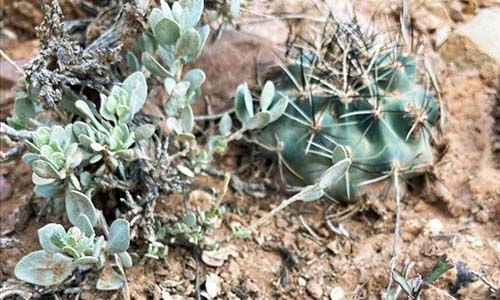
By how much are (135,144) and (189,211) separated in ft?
0.76

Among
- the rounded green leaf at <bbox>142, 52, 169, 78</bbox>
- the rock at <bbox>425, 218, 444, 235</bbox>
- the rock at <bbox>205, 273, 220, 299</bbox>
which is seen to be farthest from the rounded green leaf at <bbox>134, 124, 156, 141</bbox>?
the rock at <bbox>425, 218, 444, 235</bbox>

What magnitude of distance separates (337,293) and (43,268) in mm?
698

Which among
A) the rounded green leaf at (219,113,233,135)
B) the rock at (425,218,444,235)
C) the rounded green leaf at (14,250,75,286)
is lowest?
the rock at (425,218,444,235)

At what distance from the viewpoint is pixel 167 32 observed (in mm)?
1809

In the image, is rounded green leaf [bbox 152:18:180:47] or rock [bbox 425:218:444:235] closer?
rounded green leaf [bbox 152:18:180:47]

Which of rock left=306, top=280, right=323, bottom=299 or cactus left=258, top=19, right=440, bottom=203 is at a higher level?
cactus left=258, top=19, right=440, bottom=203

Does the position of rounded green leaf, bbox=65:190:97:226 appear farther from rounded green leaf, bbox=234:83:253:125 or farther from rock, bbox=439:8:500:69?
rock, bbox=439:8:500:69

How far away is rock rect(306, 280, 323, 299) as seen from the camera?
1.87 metres

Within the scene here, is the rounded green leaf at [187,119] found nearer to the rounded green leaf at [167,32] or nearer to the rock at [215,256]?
the rounded green leaf at [167,32]

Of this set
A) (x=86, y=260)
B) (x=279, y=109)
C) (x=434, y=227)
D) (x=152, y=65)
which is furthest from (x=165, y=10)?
(x=434, y=227)

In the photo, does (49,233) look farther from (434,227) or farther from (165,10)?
(434,227)

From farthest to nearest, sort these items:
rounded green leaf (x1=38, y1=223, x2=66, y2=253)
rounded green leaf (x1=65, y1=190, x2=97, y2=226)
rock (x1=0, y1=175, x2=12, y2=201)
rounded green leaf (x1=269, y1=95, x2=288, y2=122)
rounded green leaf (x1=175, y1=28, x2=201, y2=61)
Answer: rock (x1=0, y1=175, x2=12, y2=201) → rounded green leaf (x1=269, y1=95, x2=288, y2=122) → rounded green leaf (x1=175, y1=28, x2=201, y2=61) → rounded green leaf (x1=65, y1=190, x2=97, y2=226) → rounded green leaf (x1=38, y1=223, x2=66, y2=253)

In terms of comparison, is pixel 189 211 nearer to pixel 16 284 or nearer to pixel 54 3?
pixel 16 284

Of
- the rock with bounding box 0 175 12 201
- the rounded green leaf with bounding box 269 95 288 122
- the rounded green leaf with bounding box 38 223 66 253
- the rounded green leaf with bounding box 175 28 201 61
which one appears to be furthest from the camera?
the rock with bounding box 0 175 12 201
